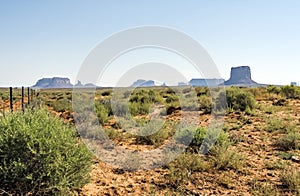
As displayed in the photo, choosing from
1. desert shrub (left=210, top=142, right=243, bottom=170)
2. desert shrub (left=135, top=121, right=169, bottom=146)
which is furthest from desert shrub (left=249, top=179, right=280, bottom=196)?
desert shrub (left=135, top=121, right=169, bottom=146)

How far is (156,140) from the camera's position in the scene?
10.0 m

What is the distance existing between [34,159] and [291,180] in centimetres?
490

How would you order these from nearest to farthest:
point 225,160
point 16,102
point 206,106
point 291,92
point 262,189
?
point 262,189 → point 225,160 → point 206,106 → point 16,102 → point 291,92

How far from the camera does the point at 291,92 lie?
23.2 metres

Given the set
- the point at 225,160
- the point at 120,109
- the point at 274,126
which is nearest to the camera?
the point at 225,160

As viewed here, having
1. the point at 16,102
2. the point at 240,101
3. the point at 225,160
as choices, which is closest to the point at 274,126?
the point at 225,160

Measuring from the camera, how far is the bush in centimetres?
502

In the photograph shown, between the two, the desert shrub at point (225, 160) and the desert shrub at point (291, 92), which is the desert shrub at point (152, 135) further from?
the desert shrub at point (291, 92)

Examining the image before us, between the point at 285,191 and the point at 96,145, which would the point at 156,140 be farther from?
the point at 285,191

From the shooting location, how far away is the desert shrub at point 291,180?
20.0 feet

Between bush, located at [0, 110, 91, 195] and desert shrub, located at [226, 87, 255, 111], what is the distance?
12.5 m

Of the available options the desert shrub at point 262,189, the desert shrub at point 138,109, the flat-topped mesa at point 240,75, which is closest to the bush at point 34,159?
the desert shrub at point 262,189

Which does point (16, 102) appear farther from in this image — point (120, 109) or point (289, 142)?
point (289, 142)

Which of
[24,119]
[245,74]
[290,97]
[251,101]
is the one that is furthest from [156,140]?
[245,74]
